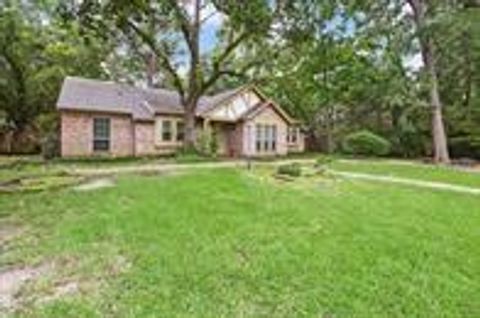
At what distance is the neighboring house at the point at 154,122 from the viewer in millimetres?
22734

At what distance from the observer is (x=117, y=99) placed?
80.9 ft

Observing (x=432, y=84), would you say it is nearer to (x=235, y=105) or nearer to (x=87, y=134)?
(x=235, y=105)

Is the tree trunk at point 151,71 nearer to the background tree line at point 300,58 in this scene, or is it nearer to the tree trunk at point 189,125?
the background tree line at point 300,58

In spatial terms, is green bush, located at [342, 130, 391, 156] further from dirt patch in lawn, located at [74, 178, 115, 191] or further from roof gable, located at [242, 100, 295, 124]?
dirt patch in lawn, located at [74, 178, 115, 191]

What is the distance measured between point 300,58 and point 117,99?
954cm

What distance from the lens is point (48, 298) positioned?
14.8 ft

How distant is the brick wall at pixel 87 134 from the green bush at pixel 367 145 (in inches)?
490

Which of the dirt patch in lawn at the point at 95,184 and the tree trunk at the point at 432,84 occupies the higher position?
the tree trunk at the point at 432,84

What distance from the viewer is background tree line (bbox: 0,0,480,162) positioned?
19.3 m

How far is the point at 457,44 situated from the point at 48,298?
27148 millimetres

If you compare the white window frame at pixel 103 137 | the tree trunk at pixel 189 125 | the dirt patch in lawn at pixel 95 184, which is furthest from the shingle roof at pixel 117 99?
the dirt patch in lawn at pixel 95 184

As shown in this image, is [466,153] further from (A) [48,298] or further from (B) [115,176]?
(A) [48,298]

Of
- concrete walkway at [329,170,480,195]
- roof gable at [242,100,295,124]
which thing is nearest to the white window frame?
roof gable at [242,100,295,124]

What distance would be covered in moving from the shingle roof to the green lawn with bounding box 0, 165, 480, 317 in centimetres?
1314
